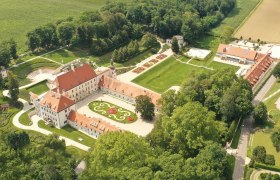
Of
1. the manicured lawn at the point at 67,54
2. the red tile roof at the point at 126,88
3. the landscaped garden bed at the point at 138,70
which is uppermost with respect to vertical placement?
the red tile roof at the point at 126,88

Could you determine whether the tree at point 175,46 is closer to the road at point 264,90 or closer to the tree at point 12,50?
the road at point 264,90

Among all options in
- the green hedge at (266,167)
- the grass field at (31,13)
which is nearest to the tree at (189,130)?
the green hedge at (266,167)

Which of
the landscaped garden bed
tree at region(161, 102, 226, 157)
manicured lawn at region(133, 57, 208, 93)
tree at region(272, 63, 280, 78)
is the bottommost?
the landscaped garden bed

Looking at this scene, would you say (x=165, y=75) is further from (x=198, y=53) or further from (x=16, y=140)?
(x=16, y=140)

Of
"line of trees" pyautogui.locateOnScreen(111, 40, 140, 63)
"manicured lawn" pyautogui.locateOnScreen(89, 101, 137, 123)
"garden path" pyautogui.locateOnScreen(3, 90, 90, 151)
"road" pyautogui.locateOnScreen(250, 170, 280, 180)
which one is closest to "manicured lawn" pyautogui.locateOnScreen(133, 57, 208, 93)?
"line of trees" pyautogui.locateOnScreen(111, 40, 140, 63)

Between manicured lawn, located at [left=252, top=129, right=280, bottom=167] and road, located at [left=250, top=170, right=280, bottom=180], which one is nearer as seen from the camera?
road, located at [left=250, top=170, right=280, bottom=180]

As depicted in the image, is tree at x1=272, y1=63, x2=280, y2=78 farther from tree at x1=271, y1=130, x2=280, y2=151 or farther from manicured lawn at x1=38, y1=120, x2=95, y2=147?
manicured lawn at x1=38, y1=120, x2=95, y2=147

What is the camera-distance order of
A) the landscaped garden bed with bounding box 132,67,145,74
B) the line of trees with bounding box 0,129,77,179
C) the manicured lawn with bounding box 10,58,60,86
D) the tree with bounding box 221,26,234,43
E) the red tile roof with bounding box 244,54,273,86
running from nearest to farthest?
1. the line of trees with bounding box 0,129,77,179
2. the red tile roof with bounding box 244,54,273,86
3. the manicured lawn with bounding box 10,58,60,86
4. the landscaped garden bed with bounding box 132,67,145,74
5. the tree with bounding box 221,26,234,43
